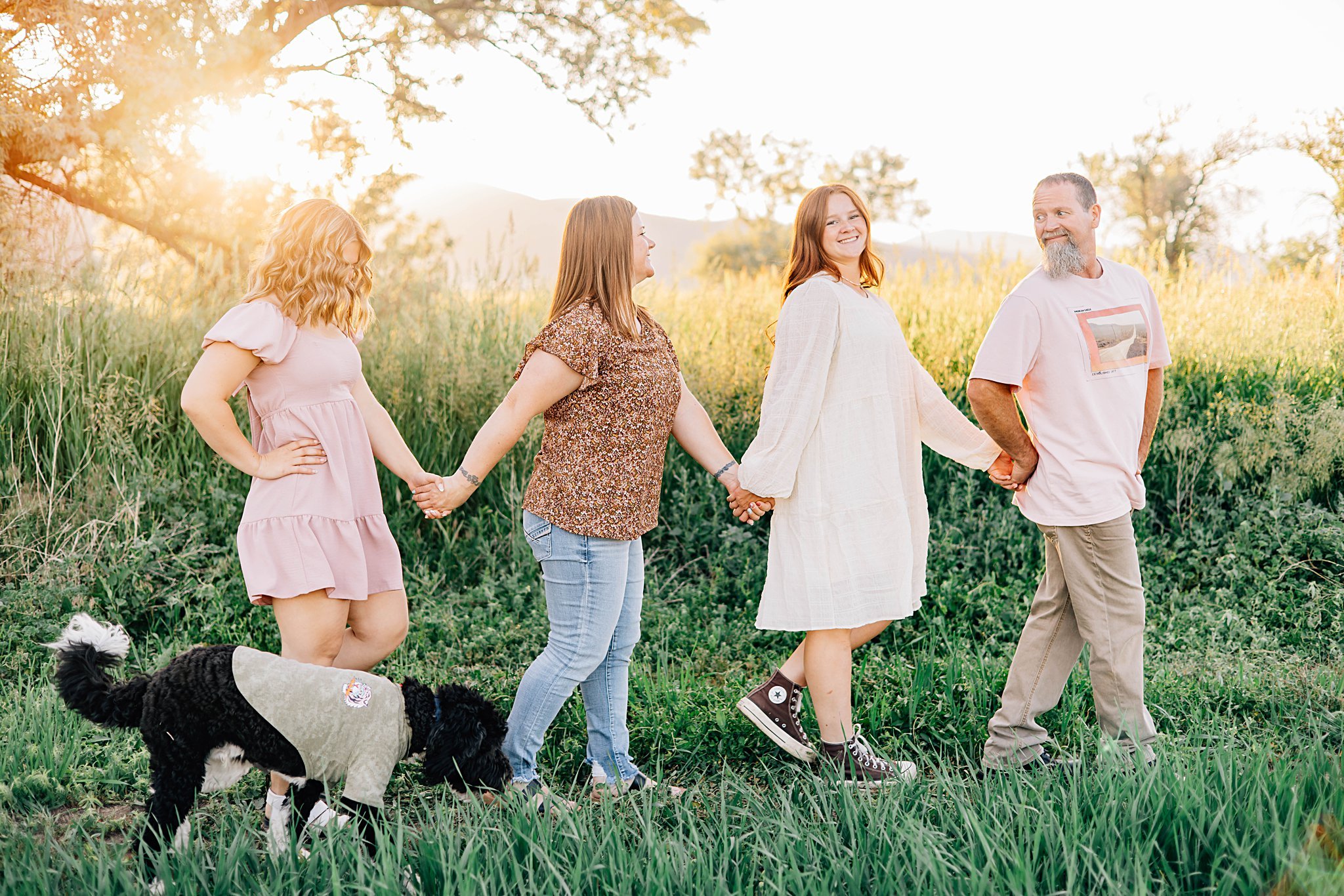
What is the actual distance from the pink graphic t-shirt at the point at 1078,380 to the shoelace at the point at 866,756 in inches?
37.5

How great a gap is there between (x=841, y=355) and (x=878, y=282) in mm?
388

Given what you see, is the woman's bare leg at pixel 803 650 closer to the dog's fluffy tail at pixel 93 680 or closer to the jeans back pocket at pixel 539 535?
the jeans back pocket at pixel 539 535

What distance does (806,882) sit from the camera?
7.35 ft

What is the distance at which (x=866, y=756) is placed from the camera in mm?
3217

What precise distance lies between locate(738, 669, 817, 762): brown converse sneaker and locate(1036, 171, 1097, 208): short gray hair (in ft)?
6.22

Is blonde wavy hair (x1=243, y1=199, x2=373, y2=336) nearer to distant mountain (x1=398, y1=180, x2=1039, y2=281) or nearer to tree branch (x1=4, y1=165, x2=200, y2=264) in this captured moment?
distant mountain (x1=398, y1=180, x2=1039, y2=281)

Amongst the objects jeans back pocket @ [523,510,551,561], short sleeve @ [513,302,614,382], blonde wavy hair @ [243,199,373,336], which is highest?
blonde wavy hair @ [243,199,373,336]

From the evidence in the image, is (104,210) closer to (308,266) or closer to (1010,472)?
(308,266)

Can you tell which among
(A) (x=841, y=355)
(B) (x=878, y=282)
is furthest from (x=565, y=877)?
(B) (x=878, y=282)

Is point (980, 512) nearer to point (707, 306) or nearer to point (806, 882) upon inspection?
point (707, 306)

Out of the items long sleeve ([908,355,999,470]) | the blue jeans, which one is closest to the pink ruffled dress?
the blue jeans

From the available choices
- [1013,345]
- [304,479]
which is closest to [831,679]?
[1013,345]

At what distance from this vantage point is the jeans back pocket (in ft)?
9.96

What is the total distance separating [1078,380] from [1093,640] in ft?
2.78
